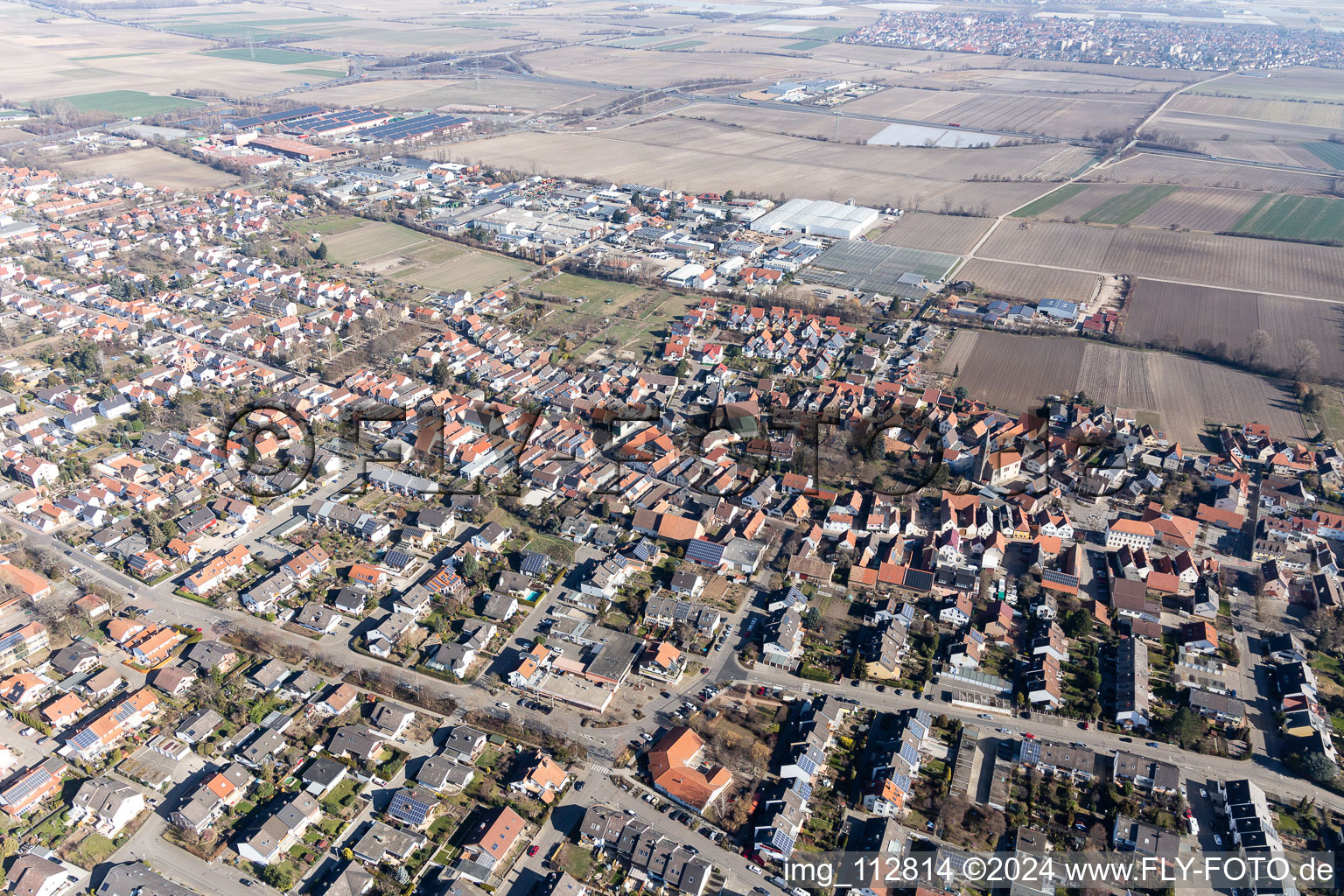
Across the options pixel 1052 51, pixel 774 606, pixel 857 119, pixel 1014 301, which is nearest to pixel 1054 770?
pixel 774 606

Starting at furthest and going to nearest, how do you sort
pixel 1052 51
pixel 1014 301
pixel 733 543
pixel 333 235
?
pixel 1052 51, pixel 333 235, pixel 1014 301, pixel 733 543

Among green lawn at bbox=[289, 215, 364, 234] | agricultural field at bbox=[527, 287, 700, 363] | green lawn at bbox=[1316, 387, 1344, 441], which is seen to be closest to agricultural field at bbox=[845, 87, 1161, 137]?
green lawn at bbox=[1316, 387, 1344, 441]

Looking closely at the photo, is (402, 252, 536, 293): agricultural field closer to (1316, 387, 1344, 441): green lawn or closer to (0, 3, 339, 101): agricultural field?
(1316, 387, 1344, 441): green lawn

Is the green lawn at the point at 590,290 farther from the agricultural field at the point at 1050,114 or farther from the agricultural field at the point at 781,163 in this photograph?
the agricultural field at the point at 1050,114

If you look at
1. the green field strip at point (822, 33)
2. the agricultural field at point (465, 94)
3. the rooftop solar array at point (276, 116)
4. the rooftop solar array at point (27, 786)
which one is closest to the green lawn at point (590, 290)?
the rooftop solar array at point (27, 786)

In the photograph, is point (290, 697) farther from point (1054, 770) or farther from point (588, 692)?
point (1054, 770)

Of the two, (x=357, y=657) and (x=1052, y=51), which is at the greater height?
(x=1052, y=51)

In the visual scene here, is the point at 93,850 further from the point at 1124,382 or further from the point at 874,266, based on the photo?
the point at 874,266

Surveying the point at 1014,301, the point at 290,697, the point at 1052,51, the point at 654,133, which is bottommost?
the point at 290,697

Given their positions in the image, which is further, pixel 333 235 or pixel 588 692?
pixel 333 235
